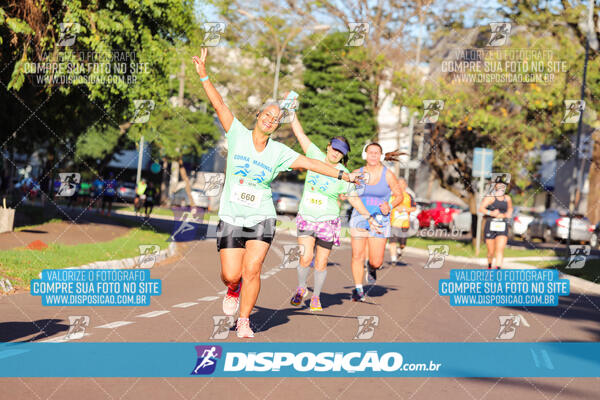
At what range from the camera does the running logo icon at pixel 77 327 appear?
7.35 metres

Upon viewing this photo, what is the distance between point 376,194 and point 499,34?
417 inches

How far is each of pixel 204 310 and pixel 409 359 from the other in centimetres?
339

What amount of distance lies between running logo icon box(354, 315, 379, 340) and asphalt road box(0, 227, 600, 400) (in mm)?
103

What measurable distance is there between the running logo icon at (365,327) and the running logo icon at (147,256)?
7.44m

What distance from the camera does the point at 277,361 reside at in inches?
260

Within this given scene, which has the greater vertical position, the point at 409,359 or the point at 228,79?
the point at 228,79

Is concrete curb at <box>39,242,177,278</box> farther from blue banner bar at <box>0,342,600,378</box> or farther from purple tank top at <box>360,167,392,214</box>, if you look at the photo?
blue banner bar at <box>0,342,600,378</box>

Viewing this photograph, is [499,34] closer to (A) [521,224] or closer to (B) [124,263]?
(B) [124,263]

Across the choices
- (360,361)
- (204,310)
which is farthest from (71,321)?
(360,361)

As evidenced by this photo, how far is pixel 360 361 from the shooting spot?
686 cm

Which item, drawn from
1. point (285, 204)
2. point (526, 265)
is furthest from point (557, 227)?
point (526, 265)

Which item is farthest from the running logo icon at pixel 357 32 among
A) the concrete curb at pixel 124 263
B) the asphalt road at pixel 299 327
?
the concrete curb at pixel 124 263

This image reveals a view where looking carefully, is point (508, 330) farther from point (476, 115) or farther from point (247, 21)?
point (247, 21)

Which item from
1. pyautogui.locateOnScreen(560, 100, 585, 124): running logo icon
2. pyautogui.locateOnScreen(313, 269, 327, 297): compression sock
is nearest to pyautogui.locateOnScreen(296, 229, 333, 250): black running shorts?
pyautogui.locateOnScreen(313, 269, 327, 297): compression sock
